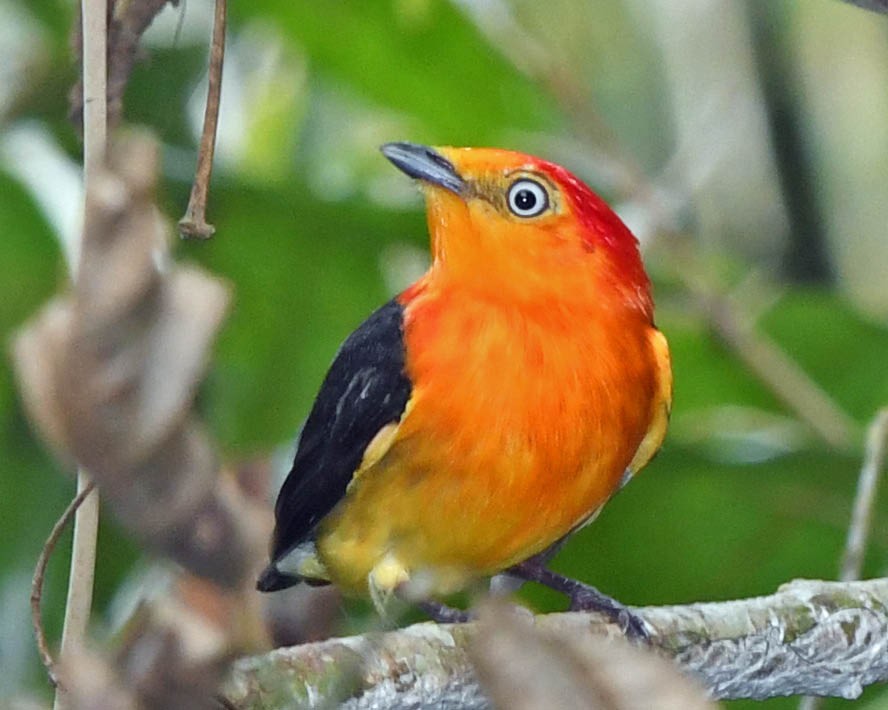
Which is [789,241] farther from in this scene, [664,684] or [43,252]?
[664,684]

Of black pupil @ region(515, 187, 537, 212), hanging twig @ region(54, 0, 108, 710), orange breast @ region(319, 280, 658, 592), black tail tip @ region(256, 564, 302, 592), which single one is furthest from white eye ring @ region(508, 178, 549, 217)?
hanging twig @ region(54, 0, 108, 710)

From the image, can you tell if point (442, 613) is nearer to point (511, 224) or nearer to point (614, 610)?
point (614, 610)

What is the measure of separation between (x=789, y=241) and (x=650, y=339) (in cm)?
235

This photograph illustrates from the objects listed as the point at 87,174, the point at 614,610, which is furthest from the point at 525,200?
the point at 87,174

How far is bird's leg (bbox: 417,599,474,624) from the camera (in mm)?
2412

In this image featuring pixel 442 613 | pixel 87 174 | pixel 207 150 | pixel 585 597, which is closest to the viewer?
pixel 87 174

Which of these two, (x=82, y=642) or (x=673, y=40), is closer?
(x=82, y=642)

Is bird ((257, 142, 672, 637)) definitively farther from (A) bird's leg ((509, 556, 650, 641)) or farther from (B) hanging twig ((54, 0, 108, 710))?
(B) hanging twig ((54, 0, 108, 710))

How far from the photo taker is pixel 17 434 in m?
3.06

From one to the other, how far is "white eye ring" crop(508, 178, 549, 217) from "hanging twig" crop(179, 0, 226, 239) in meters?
0.91

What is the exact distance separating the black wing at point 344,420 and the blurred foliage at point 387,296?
1.32ft

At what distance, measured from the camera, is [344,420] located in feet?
7.41

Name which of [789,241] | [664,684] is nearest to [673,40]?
[789,241]

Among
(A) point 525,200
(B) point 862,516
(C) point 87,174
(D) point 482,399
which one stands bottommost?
(B) point 862,516
